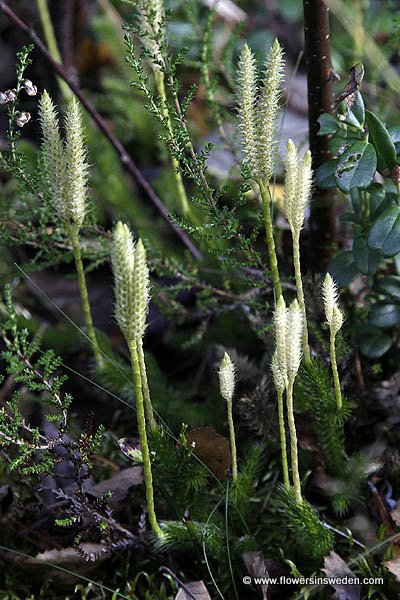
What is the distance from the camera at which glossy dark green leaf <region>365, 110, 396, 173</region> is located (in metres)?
1.16

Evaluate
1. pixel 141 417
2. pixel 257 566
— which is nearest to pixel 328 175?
pixel 141 417

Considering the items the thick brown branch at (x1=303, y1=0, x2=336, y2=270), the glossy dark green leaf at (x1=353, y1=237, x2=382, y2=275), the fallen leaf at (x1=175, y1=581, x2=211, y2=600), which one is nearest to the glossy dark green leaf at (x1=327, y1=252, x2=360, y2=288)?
the glossy dark green leaf at (x1=353, y1=237, x2=382, y2=275)

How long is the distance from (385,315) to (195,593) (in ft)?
1.98

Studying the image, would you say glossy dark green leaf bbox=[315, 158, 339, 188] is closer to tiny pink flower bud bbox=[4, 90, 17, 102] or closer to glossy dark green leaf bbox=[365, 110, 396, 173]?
glossy dark green leaf bbox=[365, 110, 396, 173]

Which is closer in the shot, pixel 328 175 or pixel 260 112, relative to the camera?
pixel 260 112

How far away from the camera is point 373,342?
1373mm

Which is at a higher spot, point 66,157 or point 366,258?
point 66,157

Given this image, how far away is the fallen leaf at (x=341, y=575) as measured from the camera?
1126mm

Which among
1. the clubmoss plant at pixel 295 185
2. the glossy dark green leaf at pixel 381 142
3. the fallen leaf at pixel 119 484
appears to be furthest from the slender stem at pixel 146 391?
the glossy dark green leaf at pixel 381 142

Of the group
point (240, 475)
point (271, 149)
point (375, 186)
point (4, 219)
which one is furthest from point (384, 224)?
point (4, 219)

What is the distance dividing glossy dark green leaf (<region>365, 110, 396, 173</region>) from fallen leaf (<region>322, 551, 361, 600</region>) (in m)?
0.66

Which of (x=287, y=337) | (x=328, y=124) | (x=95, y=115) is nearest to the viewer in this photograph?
(x=287, y=337)

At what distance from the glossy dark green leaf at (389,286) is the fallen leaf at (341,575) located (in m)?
0.48

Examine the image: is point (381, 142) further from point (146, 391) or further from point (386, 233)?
point (146, 391)
